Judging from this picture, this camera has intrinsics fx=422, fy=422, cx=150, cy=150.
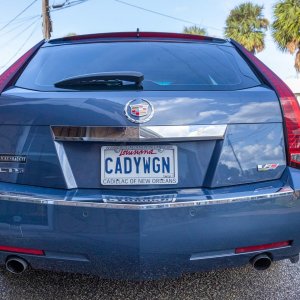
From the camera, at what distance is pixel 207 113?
2150 millimetres

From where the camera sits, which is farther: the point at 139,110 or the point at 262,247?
the point at 262,247

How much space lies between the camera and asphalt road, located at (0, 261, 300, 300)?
270cm

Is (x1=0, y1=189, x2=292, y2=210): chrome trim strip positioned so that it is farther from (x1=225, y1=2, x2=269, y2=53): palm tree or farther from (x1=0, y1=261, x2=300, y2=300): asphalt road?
(x1=225, y1=2, x2=269, y2=53): palm tree

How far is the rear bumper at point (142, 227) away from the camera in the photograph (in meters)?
2.03

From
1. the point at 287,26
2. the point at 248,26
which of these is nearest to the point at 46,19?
the point at 287,26

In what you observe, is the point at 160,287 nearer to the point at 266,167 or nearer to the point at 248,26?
the point at 266,167

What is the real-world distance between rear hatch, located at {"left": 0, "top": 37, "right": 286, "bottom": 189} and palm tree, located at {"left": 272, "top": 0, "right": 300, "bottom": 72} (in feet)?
76.5

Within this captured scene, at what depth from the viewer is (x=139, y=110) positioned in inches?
82.7

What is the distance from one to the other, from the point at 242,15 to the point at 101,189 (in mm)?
33209

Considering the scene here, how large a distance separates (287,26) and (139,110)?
79.0ft

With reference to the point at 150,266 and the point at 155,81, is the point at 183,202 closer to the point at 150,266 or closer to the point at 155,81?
the point at 150,266

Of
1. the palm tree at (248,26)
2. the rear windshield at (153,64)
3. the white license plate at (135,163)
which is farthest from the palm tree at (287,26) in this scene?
the white license plate at (135,163)

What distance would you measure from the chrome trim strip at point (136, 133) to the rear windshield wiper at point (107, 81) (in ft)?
0.91

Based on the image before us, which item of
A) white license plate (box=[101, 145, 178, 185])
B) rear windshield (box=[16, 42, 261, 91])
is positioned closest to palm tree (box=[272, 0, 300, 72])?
rear windshield (box=[16, 42, 261, 91])
